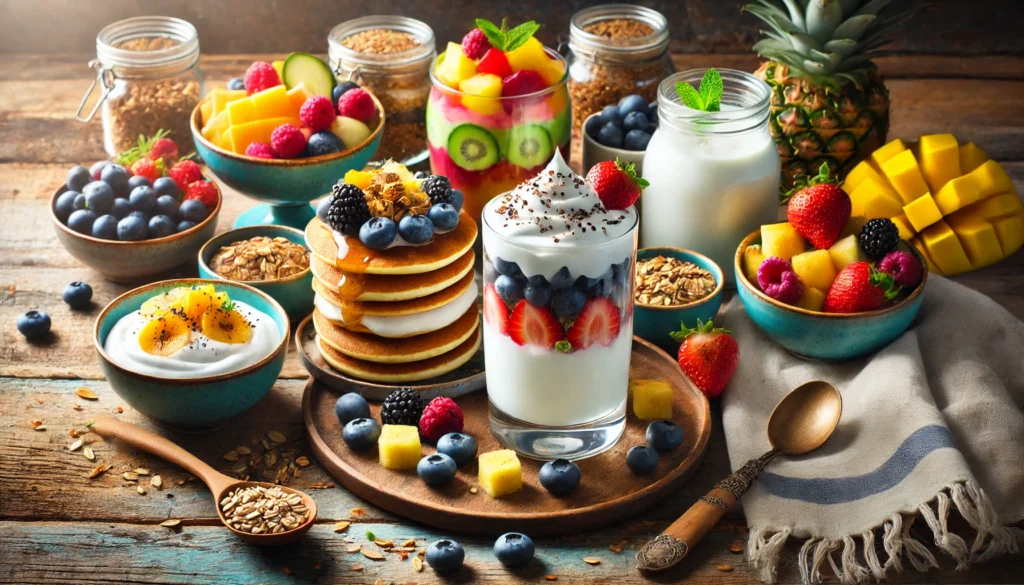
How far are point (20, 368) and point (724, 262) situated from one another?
173cm

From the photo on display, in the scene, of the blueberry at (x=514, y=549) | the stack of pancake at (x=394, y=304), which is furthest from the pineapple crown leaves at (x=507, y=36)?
the blueberry at (x=514, y=549)

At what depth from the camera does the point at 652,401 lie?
2.24m

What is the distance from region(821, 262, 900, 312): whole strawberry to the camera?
2.30 meters

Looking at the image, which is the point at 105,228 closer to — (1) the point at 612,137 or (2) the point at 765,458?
(1) the point at 612,137

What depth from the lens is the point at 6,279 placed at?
278cm

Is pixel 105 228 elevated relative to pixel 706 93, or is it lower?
lower

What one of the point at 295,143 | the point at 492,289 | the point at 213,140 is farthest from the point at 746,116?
the point at 213,140

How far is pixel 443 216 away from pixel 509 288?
396 mm

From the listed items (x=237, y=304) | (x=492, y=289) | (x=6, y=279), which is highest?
(x=492, y=289)

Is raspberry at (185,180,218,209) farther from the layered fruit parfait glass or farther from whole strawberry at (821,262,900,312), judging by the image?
whole strawberry at (821,262,900,312)

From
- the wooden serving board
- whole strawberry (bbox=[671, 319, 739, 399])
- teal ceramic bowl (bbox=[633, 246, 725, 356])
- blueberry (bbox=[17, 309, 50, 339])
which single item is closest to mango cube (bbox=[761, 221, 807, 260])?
teal ceramic bowl (bbox=[633, 246, 725, 356])

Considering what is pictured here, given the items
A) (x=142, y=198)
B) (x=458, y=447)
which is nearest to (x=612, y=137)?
(x=458, y=447)

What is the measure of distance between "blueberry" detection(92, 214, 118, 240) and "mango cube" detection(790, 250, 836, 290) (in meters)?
1.68

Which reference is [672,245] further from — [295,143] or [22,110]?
[22,110]
